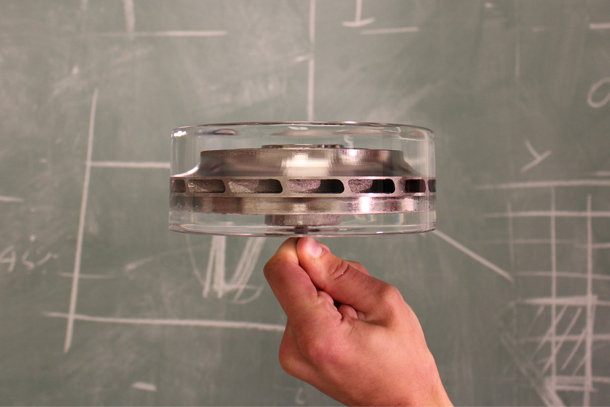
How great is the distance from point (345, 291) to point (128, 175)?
75 centimetres

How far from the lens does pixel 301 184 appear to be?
0.48 m

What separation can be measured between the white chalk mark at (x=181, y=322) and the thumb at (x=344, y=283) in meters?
0.52

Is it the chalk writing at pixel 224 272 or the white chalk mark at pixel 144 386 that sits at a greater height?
the chalk writing at pixel 224 272

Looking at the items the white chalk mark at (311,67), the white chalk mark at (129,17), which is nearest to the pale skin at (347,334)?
the white chalk mark at (311,67)

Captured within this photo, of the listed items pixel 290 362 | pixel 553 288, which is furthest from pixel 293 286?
pixel 553 288

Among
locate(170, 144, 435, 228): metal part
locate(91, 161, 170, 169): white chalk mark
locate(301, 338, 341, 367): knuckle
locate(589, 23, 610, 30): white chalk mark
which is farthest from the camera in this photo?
locate(91, 161, 170, 169): white chalk mark

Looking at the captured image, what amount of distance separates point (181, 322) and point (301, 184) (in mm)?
801

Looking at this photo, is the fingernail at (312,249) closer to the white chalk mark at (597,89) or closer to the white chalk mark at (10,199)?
the white chalk mark at (597,89)

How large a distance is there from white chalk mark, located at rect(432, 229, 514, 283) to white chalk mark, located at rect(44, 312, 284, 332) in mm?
437

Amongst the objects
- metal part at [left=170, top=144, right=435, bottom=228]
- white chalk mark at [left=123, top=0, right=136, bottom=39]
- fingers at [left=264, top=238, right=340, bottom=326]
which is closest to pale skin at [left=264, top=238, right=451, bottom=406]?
fingers at [left=264, top=238, right=340, bottom=326]

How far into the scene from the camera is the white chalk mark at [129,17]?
1169mm

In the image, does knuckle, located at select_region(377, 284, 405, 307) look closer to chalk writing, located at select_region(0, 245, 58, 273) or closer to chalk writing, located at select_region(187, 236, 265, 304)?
chalk writing, located at select_region(187, 236, 265, 304)

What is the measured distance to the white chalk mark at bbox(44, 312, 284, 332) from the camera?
1130 millimetres

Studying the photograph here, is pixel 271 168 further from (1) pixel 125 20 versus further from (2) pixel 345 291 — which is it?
(1) pixel 125 20
